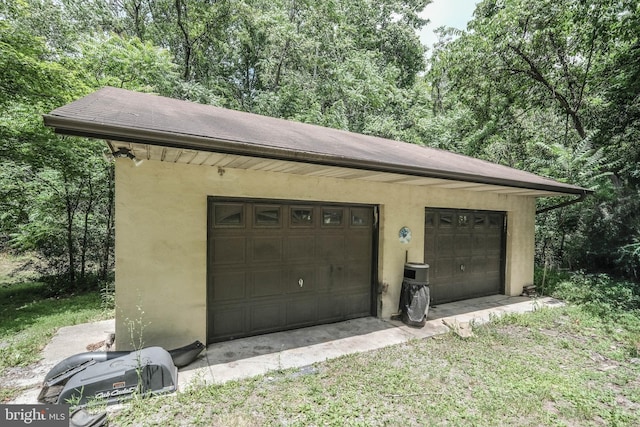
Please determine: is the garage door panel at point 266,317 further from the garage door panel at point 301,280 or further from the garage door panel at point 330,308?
the garage door panel at point 330,308

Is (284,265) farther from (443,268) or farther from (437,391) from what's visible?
(443,268)

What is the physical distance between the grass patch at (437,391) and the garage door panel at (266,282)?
1294mm

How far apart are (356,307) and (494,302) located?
338 cm

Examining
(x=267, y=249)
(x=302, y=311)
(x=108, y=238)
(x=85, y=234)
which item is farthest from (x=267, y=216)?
(x=85, y=234)

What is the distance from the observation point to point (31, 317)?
5602 mm

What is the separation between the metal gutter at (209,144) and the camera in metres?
2.36

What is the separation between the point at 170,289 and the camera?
3.64 m

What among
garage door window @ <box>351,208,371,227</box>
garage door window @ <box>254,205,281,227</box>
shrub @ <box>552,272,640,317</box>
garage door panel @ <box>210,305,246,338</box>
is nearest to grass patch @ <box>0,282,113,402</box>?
garage door panel @ <box>210,305,246,338</box>

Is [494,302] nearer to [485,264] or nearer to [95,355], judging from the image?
[485,264]

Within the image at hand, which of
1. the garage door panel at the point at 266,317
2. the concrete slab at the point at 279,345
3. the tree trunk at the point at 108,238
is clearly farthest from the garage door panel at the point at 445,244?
the tree trunk at the point at 108,238

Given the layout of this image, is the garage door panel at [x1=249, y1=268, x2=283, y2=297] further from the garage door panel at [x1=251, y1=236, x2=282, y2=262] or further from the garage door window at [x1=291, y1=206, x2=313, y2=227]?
the garage door window at [x1=291, y1=206, x2=313, y2=227]

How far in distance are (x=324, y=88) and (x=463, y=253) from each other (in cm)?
981

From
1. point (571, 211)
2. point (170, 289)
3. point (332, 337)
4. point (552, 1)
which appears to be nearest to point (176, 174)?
point (170, 289)

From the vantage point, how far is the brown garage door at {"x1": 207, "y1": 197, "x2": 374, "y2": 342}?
411 centimetres
